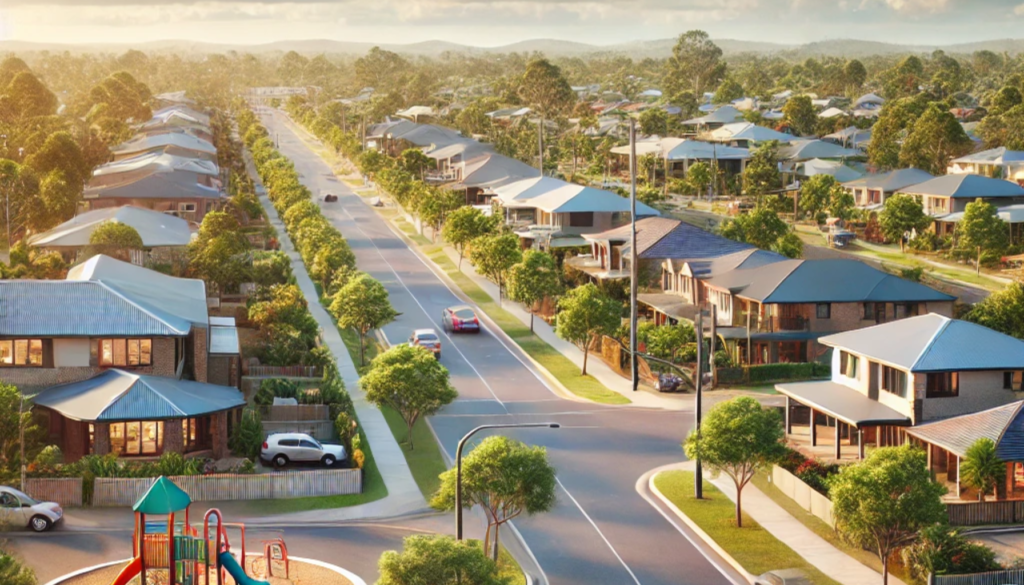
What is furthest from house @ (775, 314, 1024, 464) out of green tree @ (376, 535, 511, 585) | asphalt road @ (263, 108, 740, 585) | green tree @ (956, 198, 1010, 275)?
green tree @ (956, 198, 1010, 275)

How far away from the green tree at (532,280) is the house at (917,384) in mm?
27016

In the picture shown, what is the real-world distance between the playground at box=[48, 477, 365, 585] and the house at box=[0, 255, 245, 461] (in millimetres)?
12133

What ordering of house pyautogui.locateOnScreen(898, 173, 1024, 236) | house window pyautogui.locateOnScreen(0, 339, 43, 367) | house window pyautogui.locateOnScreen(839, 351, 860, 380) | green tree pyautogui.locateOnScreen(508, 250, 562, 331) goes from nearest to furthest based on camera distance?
house window pyautogui.locateOnScreen(0, 339, 43, 367), house window pyautogui.locateOnScreen(839, 351, 860, 380), green tree pyautogui.locateOnScreen(508, 250, 562, 331), house pyautogui.locateOnScreen(898, 173, 1024, 236)

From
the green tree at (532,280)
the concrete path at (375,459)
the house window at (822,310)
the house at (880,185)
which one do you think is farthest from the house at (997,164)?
the concrete path at (375,459)

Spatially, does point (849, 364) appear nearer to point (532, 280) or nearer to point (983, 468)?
point (983, 468)

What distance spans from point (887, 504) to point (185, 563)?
20481 mm

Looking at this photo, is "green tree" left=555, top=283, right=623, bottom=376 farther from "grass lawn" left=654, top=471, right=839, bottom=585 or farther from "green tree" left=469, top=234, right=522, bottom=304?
"grass lawn" left=654, top=471, right=839, bottom=585

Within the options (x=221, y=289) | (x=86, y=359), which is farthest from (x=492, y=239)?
(x=86, y=359)

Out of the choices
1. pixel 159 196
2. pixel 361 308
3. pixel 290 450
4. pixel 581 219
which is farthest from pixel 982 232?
pixel 290 450

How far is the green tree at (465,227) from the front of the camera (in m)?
102

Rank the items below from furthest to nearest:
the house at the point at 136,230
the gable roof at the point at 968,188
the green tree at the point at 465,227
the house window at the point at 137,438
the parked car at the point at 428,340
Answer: the gable roof at the point at 968,188
the green tree at the point at 465,227
the house at the point at 136,230
the parked car at the point at 428,340
the house window at the point at 137,438

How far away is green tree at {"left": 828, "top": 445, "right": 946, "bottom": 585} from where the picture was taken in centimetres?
3956

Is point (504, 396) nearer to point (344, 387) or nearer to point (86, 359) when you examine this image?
point (344, 387)

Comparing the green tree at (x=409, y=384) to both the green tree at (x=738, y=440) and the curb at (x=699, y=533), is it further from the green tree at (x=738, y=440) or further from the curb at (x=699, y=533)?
the green tree at (x=738, y=440)
